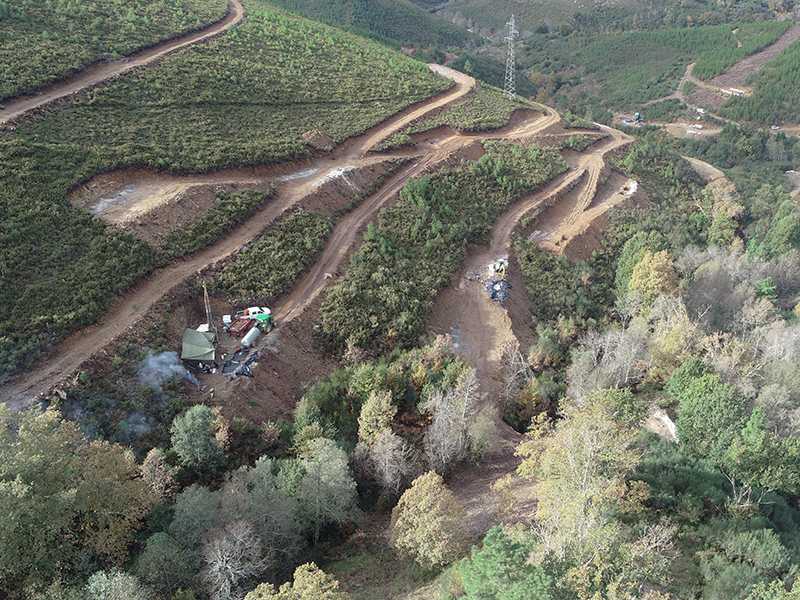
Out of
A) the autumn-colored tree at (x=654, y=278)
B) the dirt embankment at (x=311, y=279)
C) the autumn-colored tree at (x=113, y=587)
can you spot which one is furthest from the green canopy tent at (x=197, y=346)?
the autumn-colored tree at (x=654, y=278)

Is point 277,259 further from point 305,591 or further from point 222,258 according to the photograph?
point 305,591

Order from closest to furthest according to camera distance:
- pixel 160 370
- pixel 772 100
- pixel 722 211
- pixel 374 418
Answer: pixel 374 418 → pixel 160 370 → pixel 722 211 → pixel 772 100

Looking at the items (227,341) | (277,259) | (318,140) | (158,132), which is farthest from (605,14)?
(227,341)

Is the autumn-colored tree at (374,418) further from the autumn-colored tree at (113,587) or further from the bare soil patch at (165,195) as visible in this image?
the bare soil patch at (165,195)

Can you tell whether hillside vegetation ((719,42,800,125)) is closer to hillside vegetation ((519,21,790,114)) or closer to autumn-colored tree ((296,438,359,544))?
hillside vegetation ((519,21,790,114))

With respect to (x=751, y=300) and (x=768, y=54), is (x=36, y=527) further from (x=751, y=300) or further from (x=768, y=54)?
(x=768, y=54)
